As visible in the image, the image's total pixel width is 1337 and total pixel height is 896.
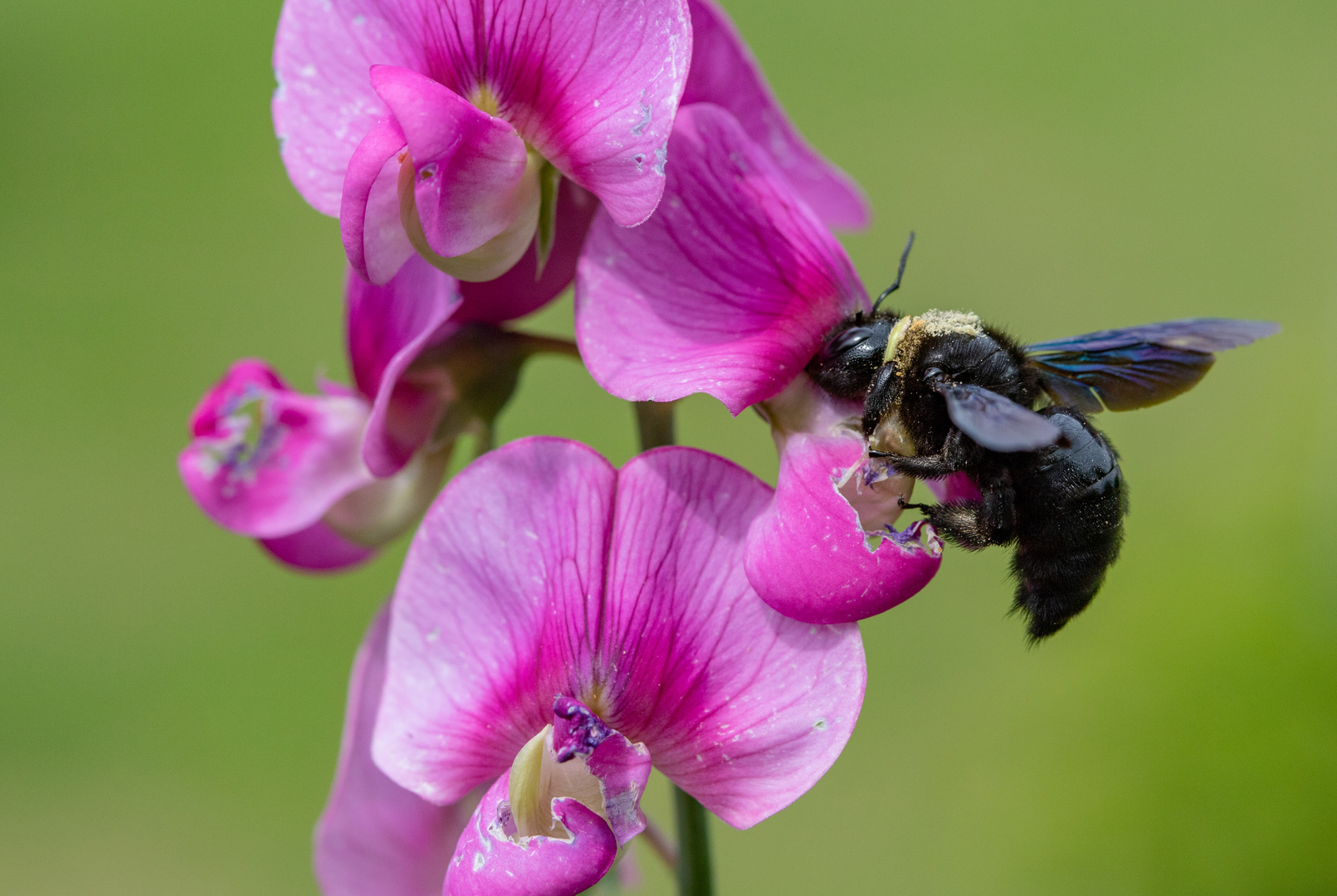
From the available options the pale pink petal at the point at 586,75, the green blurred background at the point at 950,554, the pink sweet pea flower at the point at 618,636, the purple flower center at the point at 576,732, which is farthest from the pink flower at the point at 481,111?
the green blurred background at the point at 950,554

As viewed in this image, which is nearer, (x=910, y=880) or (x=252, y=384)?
(x=252, y=384)

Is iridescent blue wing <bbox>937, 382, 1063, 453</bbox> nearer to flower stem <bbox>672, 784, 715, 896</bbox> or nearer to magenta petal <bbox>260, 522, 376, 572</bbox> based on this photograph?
flower stem <bbox>672, 784, 715, 896</bbox>

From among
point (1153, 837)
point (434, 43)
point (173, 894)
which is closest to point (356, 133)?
point (434, 43)

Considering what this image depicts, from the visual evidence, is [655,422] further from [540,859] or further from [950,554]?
[950,554]

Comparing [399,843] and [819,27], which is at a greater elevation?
[399,843]

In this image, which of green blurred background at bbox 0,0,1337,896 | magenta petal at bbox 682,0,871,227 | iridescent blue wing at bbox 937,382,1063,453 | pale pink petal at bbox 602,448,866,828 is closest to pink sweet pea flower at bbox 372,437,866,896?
Result: pale pink petal at bbox 602,448,866,828

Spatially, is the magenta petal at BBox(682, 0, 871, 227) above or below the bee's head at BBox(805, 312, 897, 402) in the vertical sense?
above

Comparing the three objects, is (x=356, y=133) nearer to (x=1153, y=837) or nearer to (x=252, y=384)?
(x=252, y=384)
